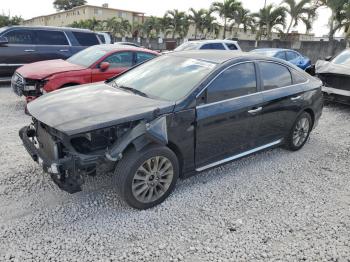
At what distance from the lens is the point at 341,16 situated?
21.2 meters

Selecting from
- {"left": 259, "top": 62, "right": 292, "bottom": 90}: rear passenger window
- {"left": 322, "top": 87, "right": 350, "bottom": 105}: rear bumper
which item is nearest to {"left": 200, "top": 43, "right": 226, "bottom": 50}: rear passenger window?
{"left": 322, "top": 87, "right": 350, "bottom": 105}: rear bumper

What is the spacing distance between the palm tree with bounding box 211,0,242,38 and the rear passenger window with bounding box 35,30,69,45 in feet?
81.7

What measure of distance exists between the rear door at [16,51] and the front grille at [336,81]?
8.30 metres

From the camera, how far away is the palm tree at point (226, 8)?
30906 millimetres

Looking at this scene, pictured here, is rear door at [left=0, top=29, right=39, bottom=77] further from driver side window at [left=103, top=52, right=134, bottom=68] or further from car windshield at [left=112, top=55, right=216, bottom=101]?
car windshield at [left=112, top=55, right=216, bottom=101]

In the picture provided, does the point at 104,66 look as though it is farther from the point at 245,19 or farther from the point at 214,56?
the point at 245,19

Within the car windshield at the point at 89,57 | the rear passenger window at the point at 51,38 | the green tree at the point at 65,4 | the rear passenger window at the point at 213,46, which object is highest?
the green tree at the point at 65,4

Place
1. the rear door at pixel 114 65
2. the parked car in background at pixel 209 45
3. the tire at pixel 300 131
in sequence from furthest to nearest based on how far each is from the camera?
1. the parked car in background at pixel 209 45
2. the rear door at pixel 114 65
3. the tire at pixel 300 131

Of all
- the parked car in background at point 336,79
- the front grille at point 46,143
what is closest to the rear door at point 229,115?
the front grille at point 46,143

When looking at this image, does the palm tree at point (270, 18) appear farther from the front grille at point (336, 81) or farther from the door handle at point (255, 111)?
the door handle at point (255, 111)

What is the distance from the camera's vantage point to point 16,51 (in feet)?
29.8

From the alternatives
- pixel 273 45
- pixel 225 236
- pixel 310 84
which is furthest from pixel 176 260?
pixel 273 45

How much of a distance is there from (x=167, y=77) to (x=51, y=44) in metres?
7.20

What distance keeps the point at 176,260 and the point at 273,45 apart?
22478 mm
